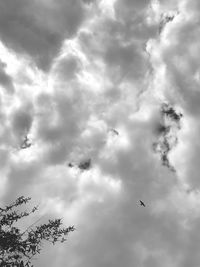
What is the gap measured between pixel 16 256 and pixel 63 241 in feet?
8.96

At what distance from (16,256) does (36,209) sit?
3.07 meters

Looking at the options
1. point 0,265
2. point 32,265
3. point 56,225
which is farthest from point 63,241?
point 0,265

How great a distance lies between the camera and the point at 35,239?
17.3m

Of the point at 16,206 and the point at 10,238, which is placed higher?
the point at 16,206

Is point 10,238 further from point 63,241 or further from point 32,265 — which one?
point 63,241

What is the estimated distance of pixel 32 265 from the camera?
53.2ft

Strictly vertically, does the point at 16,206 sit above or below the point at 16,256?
above

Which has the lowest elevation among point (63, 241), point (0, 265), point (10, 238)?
point (0, 265)

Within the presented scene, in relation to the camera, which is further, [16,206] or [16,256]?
[16,206]

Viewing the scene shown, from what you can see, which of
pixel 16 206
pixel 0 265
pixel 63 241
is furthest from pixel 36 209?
pixel 0 265

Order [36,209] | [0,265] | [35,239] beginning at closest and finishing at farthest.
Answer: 1. [0,265]
2. [35,239]
3. [36,209]

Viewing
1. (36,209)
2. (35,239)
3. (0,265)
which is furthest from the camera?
(36,209)

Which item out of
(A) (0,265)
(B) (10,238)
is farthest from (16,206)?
(A) (0,265)

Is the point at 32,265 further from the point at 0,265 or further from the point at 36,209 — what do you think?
the point at 36,209
